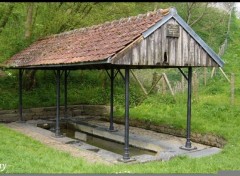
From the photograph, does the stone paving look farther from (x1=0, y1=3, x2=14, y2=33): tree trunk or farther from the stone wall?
(x1=0, y1=3, x2=14, y2=33): tree trunk

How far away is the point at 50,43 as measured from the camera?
14867 millimetres

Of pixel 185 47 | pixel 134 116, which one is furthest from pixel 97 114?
pixel 185 47

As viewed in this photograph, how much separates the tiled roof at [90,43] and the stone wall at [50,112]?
8.99 ft

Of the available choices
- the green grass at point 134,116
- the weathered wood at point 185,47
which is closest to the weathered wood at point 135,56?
the weathered wood at point 185,47

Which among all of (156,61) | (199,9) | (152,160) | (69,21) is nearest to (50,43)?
(69,21)

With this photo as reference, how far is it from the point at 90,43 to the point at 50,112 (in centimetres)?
804

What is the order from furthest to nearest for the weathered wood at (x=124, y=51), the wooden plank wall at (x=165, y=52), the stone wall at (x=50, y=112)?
the stone wall at (x=50, y=112)
the wooden plank wall at (x=165, y=52)
the weathered wood at (x=124, y=51)

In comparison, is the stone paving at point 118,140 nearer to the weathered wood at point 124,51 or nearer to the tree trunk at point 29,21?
the weathered wood at point 124,51

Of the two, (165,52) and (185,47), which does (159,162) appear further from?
(185,47)

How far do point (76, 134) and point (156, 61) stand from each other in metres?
6.73

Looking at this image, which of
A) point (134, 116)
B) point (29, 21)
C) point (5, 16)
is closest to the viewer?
point (134, 116)

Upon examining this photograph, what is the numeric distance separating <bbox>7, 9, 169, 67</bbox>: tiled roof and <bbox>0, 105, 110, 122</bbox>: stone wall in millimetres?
2739

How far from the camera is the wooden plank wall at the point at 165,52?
880cm

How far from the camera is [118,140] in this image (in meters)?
12.9
